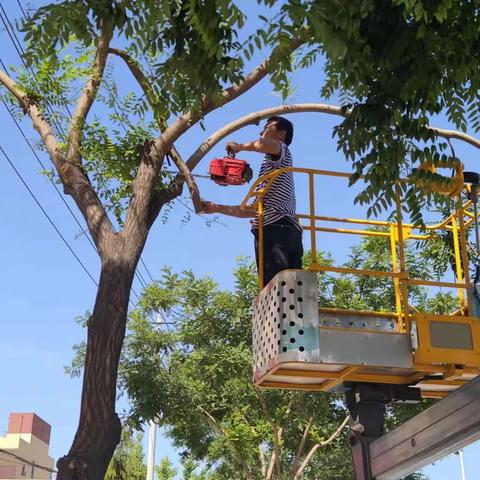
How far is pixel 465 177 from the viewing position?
6.60 metres

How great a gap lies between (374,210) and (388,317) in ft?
5.14

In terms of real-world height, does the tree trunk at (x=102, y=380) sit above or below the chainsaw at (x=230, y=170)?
below

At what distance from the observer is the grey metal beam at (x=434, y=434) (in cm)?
372

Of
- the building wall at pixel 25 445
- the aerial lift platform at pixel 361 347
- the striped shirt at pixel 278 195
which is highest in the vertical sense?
the building wall at pixel 25 445

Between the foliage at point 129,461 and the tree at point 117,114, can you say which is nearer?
the tree at point 117,114

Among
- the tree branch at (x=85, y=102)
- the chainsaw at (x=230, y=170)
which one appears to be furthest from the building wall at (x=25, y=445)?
the chainsaw at (x=230, y=170)

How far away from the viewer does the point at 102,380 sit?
6.87 m

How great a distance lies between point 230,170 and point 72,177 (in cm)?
187

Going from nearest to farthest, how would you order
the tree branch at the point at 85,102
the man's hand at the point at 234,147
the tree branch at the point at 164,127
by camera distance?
1. the man's hand at the point at 234,147
2. the tree branch at the point at 164,127
3. the tree branch at the point at 85,102

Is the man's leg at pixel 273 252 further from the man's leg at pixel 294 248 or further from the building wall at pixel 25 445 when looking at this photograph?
the building wall at pixel 25 445

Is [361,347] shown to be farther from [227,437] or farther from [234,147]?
[227,437]

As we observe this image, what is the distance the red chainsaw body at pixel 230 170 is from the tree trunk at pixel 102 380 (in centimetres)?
117

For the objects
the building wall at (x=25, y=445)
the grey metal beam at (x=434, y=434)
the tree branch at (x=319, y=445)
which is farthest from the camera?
the building wall at (x=25, y=445)

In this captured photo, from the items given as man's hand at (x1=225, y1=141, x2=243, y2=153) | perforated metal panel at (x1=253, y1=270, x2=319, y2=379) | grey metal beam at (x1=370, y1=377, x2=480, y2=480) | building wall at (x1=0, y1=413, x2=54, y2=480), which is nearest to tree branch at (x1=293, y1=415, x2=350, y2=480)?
man's hand at (x1=225, y1=141, x2=243, y2=153)
